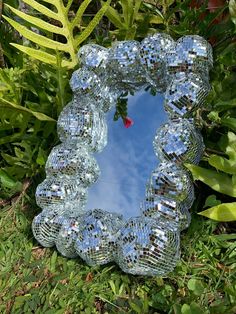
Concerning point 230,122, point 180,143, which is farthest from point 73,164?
point 230,122

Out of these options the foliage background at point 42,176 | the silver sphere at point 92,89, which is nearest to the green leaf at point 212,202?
the foliage background at point 42,176

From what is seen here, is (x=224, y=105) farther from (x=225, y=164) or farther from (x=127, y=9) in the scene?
(x=127, y=9)

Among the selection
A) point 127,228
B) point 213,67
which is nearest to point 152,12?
point 213,67

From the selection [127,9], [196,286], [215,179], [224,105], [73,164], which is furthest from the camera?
[127,9]

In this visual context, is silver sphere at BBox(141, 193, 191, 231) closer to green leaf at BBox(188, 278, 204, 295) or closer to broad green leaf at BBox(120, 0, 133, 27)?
green leaf at BBox(188, 278, 204, 295)

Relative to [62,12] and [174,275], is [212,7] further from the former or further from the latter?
[174,275]

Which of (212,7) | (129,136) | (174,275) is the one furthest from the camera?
(212,7)

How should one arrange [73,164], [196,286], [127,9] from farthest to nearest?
1. [127,9]
2. [73,164]
3. [196,286]

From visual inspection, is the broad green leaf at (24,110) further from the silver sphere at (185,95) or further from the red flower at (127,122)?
the silver sphere at (185,95)
